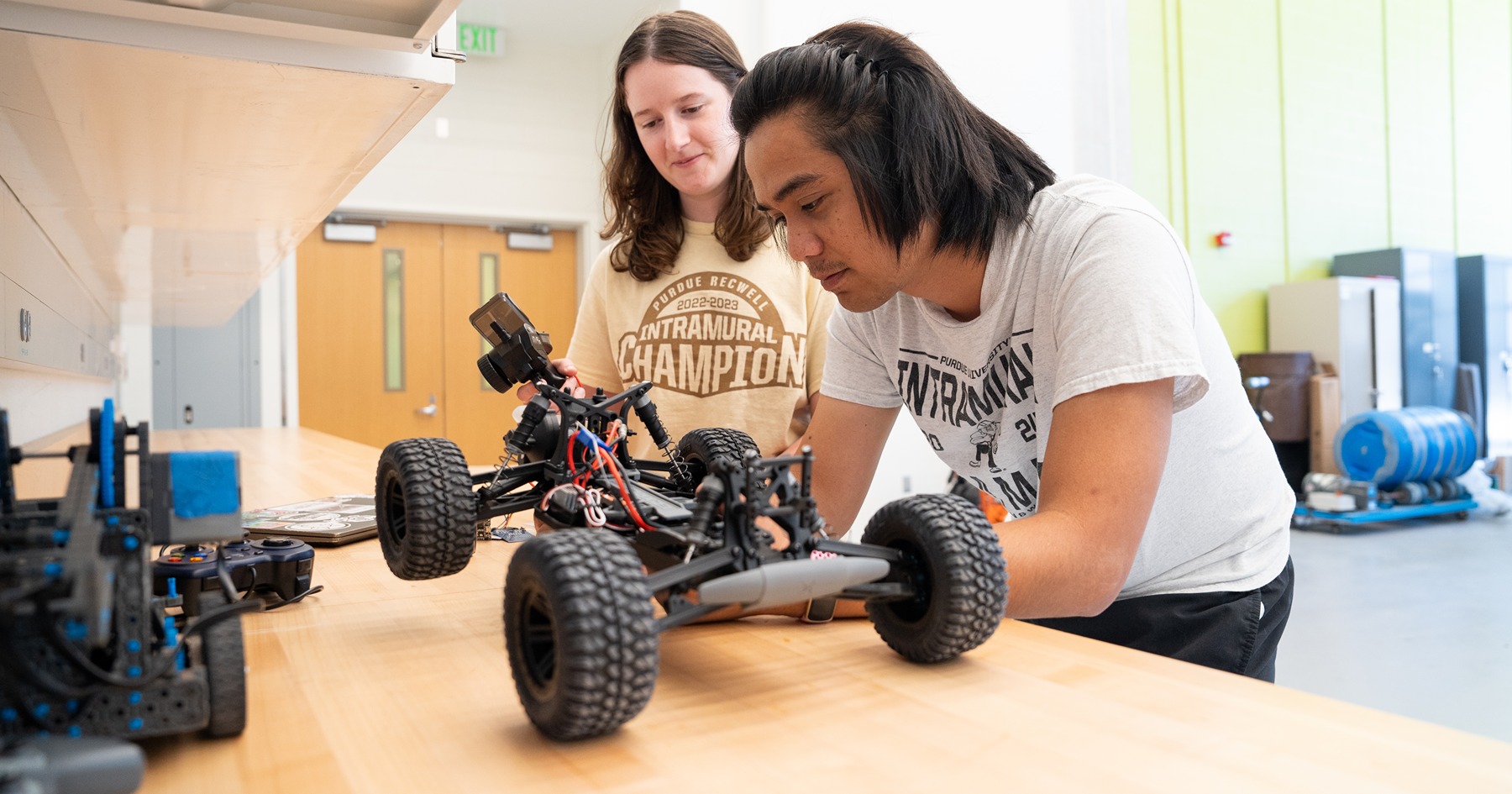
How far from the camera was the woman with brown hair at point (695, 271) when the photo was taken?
4.38ft

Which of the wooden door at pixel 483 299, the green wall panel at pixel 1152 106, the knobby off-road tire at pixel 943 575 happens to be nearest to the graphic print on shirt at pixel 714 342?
the knobby off-road tire at pixel 943 575

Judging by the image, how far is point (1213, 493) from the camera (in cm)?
97

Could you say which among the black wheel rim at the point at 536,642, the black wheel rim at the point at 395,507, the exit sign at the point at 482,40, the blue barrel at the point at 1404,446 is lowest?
the blue barrel at the point at 1404,446

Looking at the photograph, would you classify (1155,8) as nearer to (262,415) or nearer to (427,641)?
(262,415)

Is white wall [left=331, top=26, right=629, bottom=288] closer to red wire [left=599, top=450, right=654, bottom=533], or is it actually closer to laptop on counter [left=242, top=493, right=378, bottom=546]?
laptop on counter [left=242, top=493, right=378, bottom=546]

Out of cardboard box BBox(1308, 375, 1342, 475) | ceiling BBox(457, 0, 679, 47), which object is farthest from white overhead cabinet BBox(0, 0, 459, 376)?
cardboard box BBox(1308, 375, 1342, 475)

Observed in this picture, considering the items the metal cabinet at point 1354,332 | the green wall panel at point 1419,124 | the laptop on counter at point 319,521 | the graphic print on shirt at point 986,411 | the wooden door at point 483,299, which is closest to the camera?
the graphic print on shirt at point 986,411

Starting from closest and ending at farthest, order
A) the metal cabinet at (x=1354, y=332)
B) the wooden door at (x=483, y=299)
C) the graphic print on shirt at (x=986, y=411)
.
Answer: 1. the graphic print on shirt at (x=986, y=411)
2. the wooden door at (x=483, y=299)
3. the metal cabinet at (x=1354, y=332)

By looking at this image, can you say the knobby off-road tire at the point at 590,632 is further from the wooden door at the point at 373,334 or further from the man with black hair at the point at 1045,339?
the wooden door at the point at 373,334

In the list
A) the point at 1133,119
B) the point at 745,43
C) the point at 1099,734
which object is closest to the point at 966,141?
the point at 1099,734

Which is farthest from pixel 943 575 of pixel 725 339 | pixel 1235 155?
pixel 1235 155

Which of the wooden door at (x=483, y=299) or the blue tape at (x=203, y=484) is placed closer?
the blue tape at (x=203, y=484)

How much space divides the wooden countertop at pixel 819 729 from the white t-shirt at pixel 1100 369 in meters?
0.26

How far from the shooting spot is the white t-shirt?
0.80 metres
